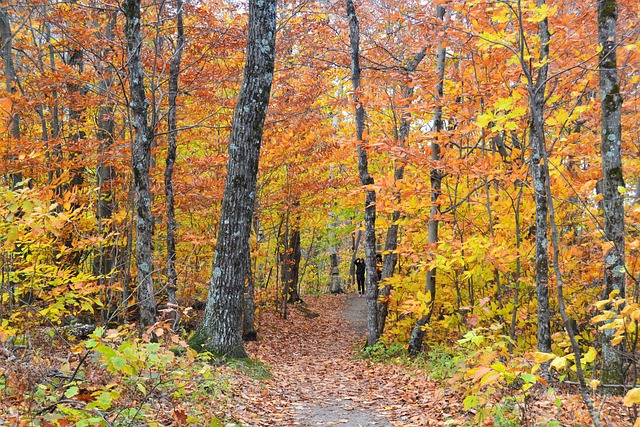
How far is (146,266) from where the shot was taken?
6.52 metres

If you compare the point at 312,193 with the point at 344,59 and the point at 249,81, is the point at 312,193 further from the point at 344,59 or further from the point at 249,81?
the point at 249,81

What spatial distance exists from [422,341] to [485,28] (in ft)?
18.6

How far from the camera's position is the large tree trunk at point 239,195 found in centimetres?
729

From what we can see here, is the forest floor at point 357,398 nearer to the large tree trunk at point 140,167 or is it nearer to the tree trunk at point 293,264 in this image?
the large tree trunk at point 140,167

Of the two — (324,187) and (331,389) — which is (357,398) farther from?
(324,187)

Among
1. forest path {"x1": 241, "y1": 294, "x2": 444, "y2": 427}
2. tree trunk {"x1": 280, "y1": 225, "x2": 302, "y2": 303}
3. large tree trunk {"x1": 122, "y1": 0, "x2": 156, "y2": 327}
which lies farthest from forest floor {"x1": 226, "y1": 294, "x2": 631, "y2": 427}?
tree trunk {"x1": 280, "y1": 225, "x2": 302, "y2": 303}

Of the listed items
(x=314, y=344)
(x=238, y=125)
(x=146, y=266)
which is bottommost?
(x=314, y=344)

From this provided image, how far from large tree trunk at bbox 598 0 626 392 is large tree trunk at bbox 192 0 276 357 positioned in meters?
4.50

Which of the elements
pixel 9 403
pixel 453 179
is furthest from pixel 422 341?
pixel 9 403

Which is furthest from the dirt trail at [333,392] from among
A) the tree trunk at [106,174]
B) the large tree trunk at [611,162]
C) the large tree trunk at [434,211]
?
the tree trunk at [106,174]

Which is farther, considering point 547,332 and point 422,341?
point 422,341

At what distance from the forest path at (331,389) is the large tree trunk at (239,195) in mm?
1190

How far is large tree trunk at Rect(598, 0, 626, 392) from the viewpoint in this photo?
4.80 meters

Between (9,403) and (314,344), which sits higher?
(9,403)
